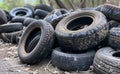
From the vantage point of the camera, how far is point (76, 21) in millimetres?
7215

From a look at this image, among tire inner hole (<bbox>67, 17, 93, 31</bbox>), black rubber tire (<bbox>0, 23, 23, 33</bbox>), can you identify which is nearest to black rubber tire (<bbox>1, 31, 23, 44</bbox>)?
black rubber tire (<bbox>0, 23, 23, 33</bbox>)

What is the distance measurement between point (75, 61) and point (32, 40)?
5.79ft

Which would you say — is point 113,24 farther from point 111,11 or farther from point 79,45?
point 79,45

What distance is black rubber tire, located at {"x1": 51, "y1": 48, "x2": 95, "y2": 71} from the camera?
5.92 meters

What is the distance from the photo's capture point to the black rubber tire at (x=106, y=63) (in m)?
5.09

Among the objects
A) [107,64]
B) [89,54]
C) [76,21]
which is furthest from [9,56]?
[107,64]

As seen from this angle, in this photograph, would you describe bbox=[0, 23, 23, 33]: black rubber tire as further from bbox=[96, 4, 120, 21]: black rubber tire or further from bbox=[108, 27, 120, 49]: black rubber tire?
bbox=[108, 27, 120, 49]: black rubber tire

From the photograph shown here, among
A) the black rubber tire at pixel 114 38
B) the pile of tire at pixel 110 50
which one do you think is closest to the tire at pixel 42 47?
the pile of tire at pixel 110 50

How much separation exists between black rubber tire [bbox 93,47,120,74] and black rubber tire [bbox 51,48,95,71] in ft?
1.18

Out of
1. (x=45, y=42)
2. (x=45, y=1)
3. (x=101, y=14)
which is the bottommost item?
(x=45, y=1)

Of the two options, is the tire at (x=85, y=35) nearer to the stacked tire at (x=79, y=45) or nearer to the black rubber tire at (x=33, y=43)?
the stacked tire at (x=79, y=45)

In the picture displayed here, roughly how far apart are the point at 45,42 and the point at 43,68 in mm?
610

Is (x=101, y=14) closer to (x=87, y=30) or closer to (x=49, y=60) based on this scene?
(x=87, y=30)

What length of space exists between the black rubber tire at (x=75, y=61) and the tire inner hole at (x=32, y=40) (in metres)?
1.11
